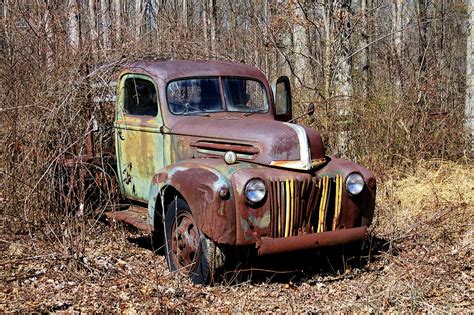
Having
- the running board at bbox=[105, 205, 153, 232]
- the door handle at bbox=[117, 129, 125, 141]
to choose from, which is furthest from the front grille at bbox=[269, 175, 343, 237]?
the door handle at bbox=[117, 129, 125, 141]

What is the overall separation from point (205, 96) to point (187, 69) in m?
0.36

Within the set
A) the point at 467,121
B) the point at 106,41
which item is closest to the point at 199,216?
the point at 106,41

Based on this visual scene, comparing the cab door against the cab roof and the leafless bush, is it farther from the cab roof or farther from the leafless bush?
the leafless bush

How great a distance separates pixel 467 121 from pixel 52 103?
6468 millimetres

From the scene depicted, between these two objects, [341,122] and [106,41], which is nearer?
[106,41]

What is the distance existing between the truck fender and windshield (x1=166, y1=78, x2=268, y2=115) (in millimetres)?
930

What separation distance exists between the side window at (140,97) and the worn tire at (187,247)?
4.33 feet

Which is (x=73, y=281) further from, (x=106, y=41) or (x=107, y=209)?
(x=106, y=41)

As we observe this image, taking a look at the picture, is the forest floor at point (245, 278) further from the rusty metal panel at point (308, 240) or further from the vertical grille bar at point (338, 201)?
the vertical grille bar at point (338, 201)

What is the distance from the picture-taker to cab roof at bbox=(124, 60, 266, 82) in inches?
251

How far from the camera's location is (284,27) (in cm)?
1116

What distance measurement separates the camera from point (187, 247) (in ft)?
17.9

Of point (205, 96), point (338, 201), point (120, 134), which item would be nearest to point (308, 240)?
Result: point (338, 201)

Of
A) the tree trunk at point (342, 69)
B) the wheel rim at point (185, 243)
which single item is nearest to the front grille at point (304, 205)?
the wheel rim at point (185, 243)
